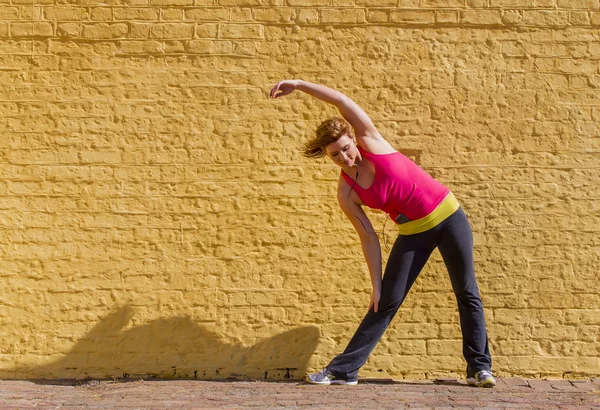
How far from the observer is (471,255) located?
5.62 metres

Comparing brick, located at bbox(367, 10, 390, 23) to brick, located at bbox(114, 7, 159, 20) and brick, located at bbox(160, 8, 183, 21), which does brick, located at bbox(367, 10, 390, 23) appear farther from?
brick, located at bbox(114, 7, 159, 20)

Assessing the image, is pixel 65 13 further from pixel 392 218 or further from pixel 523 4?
pixel 523 4

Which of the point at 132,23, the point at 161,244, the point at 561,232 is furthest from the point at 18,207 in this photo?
the point at 561,232

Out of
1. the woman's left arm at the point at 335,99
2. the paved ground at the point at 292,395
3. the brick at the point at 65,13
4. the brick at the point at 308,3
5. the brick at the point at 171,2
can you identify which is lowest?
the paved ground at the point at 292,395

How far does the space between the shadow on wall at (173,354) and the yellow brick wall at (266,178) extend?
0.05 feet

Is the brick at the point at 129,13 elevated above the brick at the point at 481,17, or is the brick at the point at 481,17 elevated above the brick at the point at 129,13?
the brick at the point at 481,17

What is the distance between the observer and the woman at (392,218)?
17.9ft

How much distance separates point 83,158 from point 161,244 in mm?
837

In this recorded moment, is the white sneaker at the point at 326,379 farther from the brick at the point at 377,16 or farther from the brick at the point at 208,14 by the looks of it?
the brick at the point at 208,14

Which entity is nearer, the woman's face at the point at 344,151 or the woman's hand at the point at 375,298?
the woman's face at the point at 344,151

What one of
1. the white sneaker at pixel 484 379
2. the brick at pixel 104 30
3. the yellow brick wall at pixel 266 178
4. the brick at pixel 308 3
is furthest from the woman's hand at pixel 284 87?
the white sneaker at pixel 484 379

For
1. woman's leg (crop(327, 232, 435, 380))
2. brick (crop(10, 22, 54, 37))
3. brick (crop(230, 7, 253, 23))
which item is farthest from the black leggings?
brick (crop(10, 22, 54, 37))

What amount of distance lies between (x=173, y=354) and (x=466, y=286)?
2.15 meters

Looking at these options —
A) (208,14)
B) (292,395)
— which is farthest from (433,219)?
(208,14)
